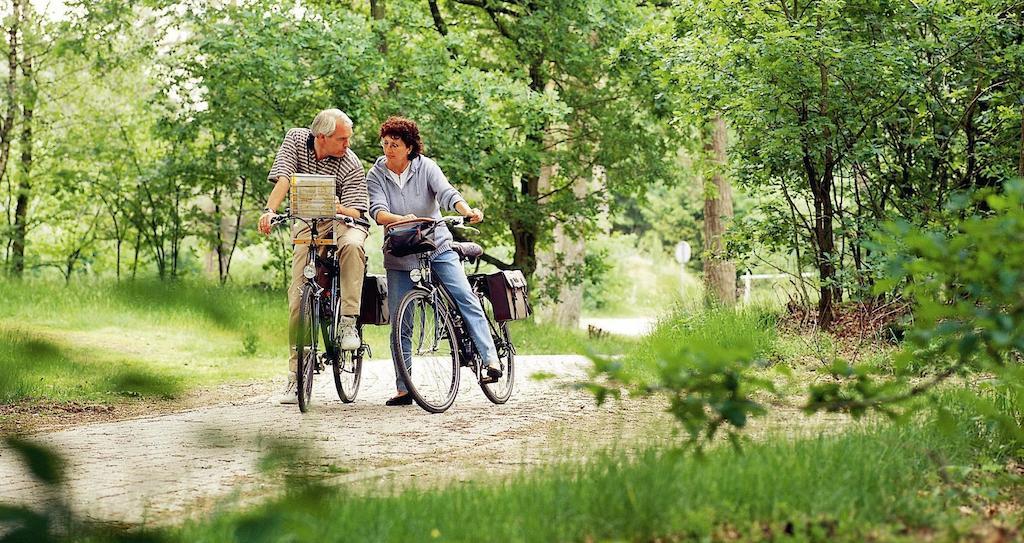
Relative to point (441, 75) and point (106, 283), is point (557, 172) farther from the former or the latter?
point (106, 283)

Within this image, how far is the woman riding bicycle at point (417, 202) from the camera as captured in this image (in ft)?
24.2

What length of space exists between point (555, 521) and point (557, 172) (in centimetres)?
1560

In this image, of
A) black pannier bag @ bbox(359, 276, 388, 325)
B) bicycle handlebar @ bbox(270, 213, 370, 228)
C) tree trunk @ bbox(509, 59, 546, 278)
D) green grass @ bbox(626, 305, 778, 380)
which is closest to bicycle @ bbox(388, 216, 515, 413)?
bicycle handlebar @ bbox(270, 213, 370, 228)

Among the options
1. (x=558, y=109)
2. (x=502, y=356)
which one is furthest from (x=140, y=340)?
(x=558, y=109)

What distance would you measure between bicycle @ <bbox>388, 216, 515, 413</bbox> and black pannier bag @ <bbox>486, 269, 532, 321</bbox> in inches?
10.2

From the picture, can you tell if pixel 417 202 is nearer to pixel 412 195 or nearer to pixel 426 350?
pixel 412 195

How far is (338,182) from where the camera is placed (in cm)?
731

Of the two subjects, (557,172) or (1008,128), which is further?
(557,172)

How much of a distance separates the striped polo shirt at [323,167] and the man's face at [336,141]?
0.06m

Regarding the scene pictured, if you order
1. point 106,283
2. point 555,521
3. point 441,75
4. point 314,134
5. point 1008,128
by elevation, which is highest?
point 441,75

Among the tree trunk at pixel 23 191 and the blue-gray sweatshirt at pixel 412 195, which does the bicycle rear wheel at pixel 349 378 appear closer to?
the blue-gray sweatshirt at pixel 412 195

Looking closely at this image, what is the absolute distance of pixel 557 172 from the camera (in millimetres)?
19016

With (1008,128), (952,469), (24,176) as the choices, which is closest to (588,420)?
(952,469)

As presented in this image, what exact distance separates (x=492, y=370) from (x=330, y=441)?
20.6 feet
